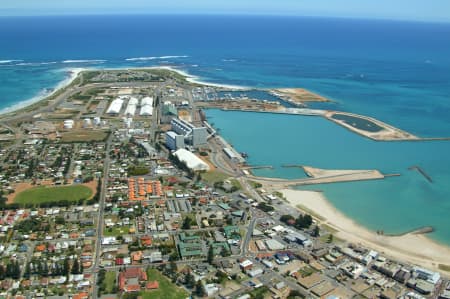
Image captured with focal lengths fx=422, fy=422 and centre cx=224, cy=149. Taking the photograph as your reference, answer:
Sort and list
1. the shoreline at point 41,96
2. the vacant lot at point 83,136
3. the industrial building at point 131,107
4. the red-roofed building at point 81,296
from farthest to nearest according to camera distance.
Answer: the shoreline at point 41,96, the industrial building at point 131,107, the vacant lot at point 83,136, the red-roofed building at point 81,296

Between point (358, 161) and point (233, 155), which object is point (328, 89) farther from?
point (233, 155)

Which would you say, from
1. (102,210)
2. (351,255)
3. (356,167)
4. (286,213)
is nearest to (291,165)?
(356,167)

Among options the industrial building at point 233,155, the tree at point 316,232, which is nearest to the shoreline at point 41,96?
the industrial building at point 233,155

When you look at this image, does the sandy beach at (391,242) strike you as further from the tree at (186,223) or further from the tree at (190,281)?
the tree at (190,281)

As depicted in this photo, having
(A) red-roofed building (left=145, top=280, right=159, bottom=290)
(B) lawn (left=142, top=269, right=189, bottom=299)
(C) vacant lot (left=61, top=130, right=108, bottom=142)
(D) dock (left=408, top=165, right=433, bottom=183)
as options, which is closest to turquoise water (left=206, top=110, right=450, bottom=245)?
(D) dock (left=408, top=165, right=433, bottom=183)

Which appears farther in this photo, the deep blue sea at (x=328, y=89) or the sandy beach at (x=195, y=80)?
the sandy beach at (x=195, y=80)

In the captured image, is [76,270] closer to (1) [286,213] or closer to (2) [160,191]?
(2) [160,191]
